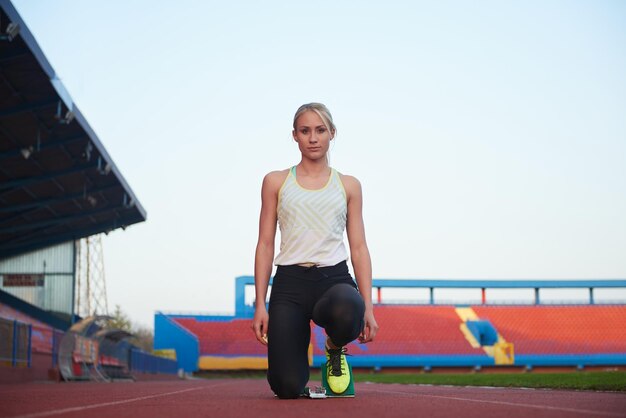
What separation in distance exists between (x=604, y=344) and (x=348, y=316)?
168 feet

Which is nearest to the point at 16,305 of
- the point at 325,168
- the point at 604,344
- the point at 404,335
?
the point at 404,335

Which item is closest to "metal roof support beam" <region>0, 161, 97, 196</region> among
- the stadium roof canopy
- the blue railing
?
the stadium roof canopy

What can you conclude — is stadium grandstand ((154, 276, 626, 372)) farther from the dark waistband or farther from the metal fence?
the dark waistband

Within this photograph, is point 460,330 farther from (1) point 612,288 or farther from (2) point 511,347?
(1) point 612,288

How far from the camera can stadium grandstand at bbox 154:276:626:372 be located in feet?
162

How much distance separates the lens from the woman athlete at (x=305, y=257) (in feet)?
18.4

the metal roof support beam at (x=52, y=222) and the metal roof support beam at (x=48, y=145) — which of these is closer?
the metal roof support beam at (x=48, y=145)

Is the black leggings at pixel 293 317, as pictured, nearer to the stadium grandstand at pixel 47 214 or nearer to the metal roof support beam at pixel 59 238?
the stadium grandstand at pixel 47 214

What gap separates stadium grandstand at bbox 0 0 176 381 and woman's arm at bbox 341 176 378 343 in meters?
10.7

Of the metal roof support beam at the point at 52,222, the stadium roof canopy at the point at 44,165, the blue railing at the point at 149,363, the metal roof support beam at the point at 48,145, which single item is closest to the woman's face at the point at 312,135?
the stadium roof canopy at the point at 44,165

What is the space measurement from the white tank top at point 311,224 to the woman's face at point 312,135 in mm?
227

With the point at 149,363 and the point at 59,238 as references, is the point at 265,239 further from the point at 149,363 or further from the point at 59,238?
the point at 59,238

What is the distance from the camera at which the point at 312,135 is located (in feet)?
19.1

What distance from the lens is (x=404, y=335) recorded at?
51875mm
